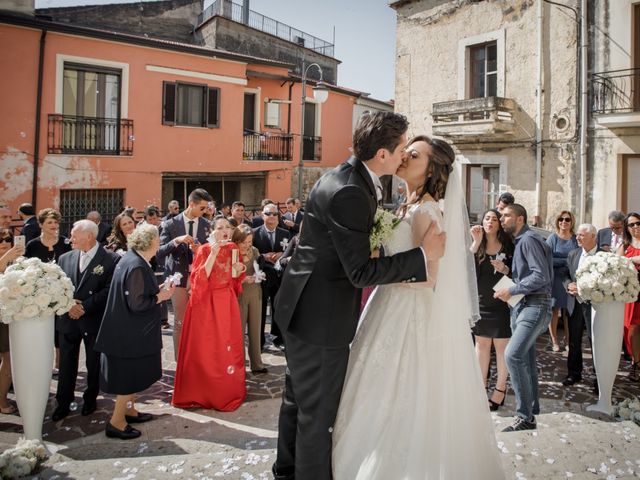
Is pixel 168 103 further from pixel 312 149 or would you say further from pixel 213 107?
pixel 312 149

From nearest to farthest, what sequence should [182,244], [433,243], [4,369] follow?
[433,243]
[4,369]
[182,244]

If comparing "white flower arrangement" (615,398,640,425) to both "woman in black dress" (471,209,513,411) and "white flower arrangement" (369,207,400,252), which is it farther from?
"white flower arrangement" (369,207,400,252)

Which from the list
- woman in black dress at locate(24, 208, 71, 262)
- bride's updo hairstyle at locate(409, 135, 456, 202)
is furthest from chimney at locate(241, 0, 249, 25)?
bride's updo hairstyle at locate(409, 135, 456, 202)

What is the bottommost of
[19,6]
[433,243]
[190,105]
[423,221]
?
[433,243]

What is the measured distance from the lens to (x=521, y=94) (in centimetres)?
1407

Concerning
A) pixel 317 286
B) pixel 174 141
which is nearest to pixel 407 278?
pixel 317 286

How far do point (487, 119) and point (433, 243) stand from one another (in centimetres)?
1194

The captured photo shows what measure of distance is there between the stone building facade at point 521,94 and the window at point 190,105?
20.0 ft

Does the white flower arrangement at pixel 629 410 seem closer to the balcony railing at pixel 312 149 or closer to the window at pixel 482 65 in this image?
the window at pixel 482 65

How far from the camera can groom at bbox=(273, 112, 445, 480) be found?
280 cm

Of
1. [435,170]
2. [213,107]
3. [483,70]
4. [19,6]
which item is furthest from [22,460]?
[213,107]

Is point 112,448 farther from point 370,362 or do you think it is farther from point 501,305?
point 501,305

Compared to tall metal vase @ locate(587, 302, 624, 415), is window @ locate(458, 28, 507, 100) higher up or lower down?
higher up

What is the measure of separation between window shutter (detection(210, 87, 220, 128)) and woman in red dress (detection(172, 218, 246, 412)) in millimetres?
12710
